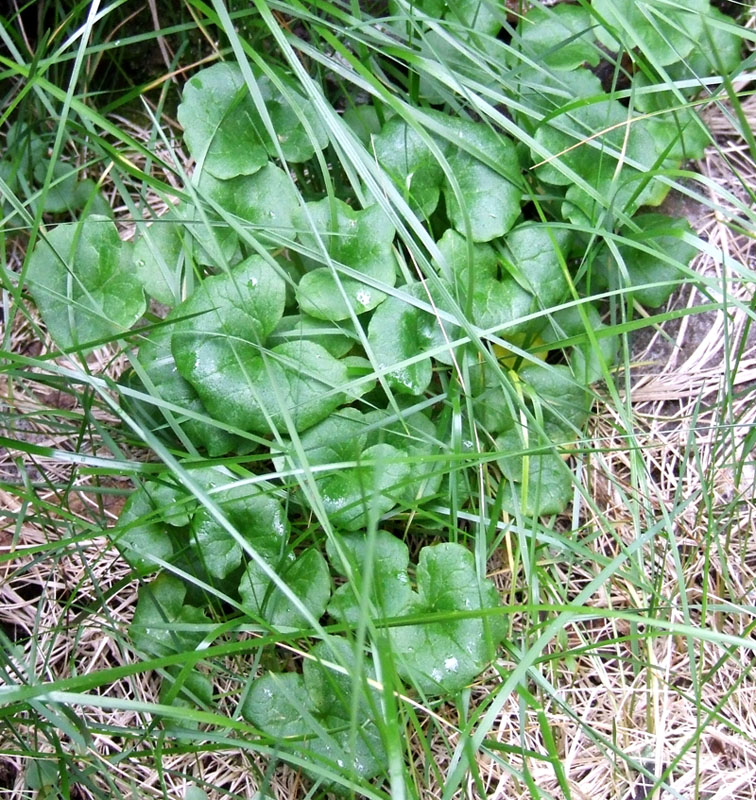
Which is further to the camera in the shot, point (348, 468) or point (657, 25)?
point (657, 25)

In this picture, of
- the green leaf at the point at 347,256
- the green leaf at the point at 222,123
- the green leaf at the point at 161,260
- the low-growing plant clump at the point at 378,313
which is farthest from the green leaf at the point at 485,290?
the green leaf at the point at 161,260

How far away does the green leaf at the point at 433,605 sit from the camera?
4.28 feet

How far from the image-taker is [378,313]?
142 cm

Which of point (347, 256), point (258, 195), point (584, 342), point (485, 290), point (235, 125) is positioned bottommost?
point (584, 342)

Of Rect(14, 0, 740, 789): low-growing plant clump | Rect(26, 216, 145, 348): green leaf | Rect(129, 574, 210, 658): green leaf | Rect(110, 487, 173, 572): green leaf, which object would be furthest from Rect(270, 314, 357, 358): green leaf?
Rect(129, 574, 210, 658): green leaf

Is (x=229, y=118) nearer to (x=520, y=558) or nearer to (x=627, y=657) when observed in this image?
(x=520, y=558)

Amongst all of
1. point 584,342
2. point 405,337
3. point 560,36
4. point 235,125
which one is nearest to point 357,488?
point 405,337

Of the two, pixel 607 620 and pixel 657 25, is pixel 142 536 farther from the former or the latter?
pixel 657 25

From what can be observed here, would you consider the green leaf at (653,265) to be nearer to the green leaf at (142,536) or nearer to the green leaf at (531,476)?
the green leaf at (531,476)

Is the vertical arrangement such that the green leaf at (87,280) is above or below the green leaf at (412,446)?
above

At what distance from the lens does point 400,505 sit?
4.58 feet

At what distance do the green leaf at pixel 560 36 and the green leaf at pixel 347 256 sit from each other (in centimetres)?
48

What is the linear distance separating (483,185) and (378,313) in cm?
33

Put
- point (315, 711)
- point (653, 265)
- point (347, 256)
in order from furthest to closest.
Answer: point (653, 265) < point (347, 256) < point (315, 711)
